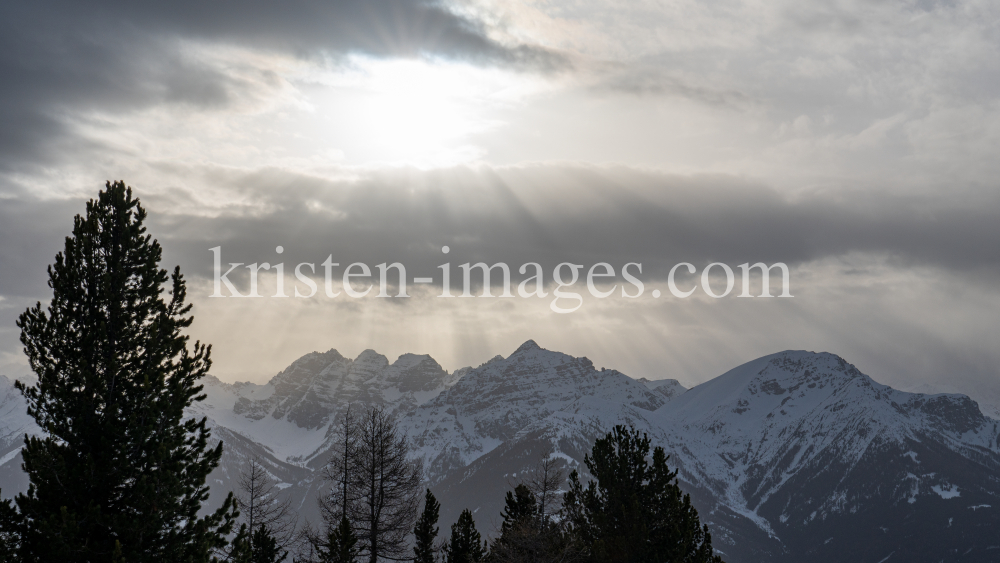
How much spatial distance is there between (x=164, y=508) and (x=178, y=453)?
1.60m

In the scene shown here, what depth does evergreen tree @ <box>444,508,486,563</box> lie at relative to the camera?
39.7m

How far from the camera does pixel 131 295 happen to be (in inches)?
855

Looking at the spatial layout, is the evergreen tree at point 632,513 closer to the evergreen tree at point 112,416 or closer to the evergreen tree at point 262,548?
the evergreen tree at point 262,548

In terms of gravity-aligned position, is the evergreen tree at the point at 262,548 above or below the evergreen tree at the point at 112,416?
below

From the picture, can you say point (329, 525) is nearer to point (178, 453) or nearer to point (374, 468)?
point (374, 468)

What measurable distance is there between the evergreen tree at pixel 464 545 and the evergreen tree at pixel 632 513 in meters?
5.78

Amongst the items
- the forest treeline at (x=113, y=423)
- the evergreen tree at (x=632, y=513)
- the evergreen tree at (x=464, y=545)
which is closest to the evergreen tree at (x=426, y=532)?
the evergreen tree at (x=464, y=545)

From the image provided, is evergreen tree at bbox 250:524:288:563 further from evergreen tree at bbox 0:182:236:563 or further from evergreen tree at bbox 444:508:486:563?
evergreen tree at bbox 0:182:236:563

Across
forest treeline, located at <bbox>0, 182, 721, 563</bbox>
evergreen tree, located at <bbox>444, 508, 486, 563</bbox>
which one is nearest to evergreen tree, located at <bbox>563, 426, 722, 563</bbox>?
evergreen tree, located at <bbox>444, 508, 486, 563</bbox>

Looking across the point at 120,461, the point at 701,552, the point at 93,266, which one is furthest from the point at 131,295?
the point at 701,552

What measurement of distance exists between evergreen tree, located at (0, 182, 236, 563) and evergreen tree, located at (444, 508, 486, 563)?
67.1 feet

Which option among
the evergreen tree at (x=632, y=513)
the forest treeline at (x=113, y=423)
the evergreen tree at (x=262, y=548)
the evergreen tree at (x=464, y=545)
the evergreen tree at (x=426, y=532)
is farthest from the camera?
the evergreen tree at (x=426, y=532)

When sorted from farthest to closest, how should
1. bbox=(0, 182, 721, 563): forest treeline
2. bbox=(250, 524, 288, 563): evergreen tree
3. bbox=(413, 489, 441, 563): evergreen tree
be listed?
bbox=(413, 489, 441, 563): evergreen tree
bbox=(250, 524, 288, 563): evergreen tree
bbox=(0, 182, 721, 563): forest treeline

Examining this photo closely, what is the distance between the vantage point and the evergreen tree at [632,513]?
35000 millimetres
